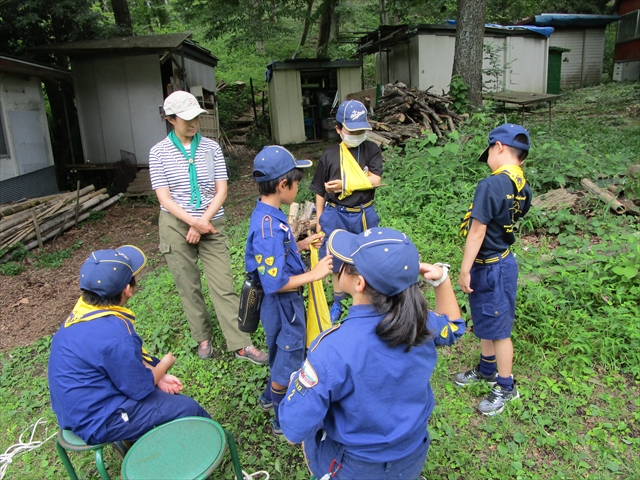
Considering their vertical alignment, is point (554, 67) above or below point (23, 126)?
above

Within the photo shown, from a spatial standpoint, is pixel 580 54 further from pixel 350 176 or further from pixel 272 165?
pixel 272 165

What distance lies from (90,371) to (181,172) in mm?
1805

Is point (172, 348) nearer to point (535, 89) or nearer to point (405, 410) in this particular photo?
point (405, 410)

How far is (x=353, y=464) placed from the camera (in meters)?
1.66

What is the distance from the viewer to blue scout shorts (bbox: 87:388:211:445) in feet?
7.38

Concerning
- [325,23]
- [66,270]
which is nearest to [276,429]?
[66,270]

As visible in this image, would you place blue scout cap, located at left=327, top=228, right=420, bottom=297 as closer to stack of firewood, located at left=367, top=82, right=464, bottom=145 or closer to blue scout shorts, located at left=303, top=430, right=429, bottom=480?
blue scout shorts, located at left=303, top=430, right=429, bottom=480

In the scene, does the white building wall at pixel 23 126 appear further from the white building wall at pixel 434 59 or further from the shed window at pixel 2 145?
the white building wall at pixel 434 59

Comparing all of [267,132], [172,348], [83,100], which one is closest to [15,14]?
[83,100]

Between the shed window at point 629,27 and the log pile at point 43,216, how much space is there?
23197 mm

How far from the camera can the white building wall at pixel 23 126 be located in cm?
884

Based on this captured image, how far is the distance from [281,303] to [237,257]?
3040 mm

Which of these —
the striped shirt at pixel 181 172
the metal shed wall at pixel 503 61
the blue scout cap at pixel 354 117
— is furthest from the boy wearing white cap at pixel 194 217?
the metal shed wall at pixel 503 61

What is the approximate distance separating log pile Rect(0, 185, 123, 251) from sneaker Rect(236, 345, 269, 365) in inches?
207
